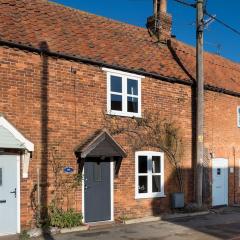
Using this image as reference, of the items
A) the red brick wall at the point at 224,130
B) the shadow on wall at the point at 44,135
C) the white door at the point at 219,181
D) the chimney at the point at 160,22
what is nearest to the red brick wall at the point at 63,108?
the shadow on wall at the point at 44,135

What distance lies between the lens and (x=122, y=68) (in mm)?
16422

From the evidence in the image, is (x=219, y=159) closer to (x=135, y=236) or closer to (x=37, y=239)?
(x=135, y=236)

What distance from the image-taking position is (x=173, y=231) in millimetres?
14359

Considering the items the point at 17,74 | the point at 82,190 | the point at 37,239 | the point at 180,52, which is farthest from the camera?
the point at 180,52

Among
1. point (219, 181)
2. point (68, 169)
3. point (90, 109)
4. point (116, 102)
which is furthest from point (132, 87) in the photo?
point (219, 181)

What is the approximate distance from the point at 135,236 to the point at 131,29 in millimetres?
9816

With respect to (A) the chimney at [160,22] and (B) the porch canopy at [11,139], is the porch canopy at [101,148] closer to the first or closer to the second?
(B) the porch canopy at [11,139]

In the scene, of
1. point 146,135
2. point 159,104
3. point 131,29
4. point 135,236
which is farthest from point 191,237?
point 131,29

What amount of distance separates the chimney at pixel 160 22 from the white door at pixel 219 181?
594 centimetres

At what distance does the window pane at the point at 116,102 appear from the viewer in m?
16.3

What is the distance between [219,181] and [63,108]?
9291mm

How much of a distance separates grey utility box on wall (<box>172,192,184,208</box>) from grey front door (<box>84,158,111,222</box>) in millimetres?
3270

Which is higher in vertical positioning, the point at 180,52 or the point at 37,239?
the point at 180,52

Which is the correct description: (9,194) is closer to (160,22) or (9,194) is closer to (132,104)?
(132,104)
